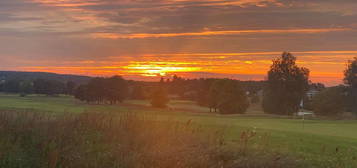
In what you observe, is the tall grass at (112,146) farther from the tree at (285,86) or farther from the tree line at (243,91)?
the tree at (285,86)

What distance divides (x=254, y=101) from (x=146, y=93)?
24286mm

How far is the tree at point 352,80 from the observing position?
61.0 meters

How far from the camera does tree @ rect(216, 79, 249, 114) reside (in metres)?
62.7

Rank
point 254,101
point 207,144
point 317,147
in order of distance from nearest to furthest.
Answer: point 207,144
point 317,147
point 254,101

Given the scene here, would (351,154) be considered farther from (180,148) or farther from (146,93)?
(146,93)

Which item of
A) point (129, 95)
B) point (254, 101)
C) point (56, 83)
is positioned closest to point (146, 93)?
point (129, 95)

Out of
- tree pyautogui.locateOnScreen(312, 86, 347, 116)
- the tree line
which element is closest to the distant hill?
the tree line

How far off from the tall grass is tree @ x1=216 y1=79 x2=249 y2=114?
49.5 metres

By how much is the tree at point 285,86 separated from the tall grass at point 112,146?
156 ft

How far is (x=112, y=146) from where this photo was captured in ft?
36.8

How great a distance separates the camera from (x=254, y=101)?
3369 inches

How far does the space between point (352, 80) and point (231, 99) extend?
18275 millimetres

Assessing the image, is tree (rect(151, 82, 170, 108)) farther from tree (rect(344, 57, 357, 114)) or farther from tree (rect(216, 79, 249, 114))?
tree (rect(344, 57, 357, 114))

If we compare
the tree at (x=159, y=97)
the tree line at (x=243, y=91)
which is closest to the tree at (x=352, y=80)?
the tree line at (x=243, y=91)
